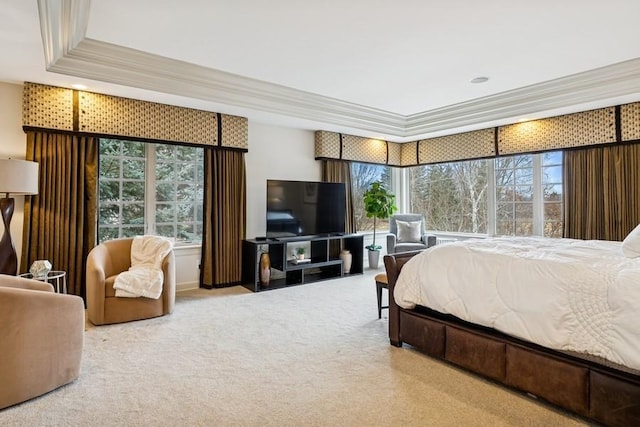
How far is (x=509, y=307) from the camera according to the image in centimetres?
222

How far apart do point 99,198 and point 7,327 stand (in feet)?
8.36

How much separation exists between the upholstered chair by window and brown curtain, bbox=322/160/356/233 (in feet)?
2.37

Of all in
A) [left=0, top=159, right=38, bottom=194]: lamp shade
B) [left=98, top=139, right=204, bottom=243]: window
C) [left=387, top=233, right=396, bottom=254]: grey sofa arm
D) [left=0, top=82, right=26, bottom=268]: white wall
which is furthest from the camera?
[left=387, top=233, right=396, bottom=254]: grey sofa arm

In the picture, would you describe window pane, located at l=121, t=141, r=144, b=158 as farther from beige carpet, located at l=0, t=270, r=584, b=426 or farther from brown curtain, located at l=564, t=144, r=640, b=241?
brown curtain, located at l=564, t=144, r=640, b=241

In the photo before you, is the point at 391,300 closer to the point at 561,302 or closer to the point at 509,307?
the point at 509,307

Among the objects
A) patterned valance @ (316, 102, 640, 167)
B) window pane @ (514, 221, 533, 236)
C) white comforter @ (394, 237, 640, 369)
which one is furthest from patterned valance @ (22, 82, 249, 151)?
window pane @ (514, 221, 533, 236)

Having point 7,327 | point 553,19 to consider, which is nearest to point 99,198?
point 7,327

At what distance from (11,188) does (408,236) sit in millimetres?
5272

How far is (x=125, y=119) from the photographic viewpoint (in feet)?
13.9

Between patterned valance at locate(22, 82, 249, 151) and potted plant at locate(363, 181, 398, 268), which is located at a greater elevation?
patterned valance at locate(22, 82, 249, 151)

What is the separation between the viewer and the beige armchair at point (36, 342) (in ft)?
6.78

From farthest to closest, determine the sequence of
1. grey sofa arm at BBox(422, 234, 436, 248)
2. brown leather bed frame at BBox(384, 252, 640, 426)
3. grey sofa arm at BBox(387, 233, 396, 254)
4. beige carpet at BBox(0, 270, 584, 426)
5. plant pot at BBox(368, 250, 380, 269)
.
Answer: plant pot at BBox(368, 250, 380, 269), grey sofa arm at BBox(387, 233, 396, 254), grey sofa arm at BBox(422, 234, 436, 248), beige carpet at BBox(0, 270, 584, 426), brown leather bed frame at BBox(384, 252, 640, 426)

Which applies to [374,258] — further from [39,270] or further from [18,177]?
[18,177]

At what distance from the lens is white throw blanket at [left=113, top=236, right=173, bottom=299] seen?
3.51 m
